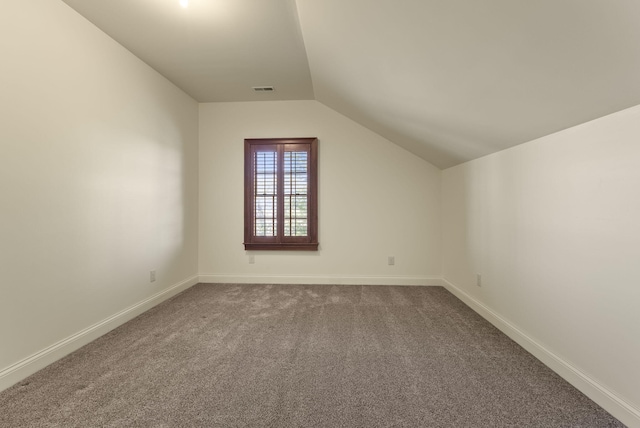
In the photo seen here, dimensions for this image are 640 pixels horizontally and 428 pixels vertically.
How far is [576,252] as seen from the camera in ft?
5.49

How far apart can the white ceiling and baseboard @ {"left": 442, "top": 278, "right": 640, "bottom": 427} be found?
1.45 metres

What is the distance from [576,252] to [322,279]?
2.81 m

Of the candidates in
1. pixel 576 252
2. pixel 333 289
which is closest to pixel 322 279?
pixel 333 289

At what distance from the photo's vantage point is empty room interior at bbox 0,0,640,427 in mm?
1403

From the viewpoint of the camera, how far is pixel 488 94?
1.79m

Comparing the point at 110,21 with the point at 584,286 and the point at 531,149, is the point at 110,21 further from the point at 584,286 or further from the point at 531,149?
the point at 584,286

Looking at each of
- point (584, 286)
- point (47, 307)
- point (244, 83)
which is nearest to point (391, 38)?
point (584, 286)

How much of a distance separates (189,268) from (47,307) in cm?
189

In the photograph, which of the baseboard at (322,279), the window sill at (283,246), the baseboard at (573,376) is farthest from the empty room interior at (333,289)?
the window sill at (283,246)

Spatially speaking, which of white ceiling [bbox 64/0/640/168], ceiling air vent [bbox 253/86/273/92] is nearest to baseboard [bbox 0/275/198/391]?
white ceiling [bbox 64/0/640/168]

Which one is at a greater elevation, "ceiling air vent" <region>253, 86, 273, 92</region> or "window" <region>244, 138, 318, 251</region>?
"ceiling air vent" <region>253, 86, 273, 92</region>

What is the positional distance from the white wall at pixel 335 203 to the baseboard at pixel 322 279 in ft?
0.05

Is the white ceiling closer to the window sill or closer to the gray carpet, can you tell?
the gray carpet

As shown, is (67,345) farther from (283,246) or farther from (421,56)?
(421,56)
